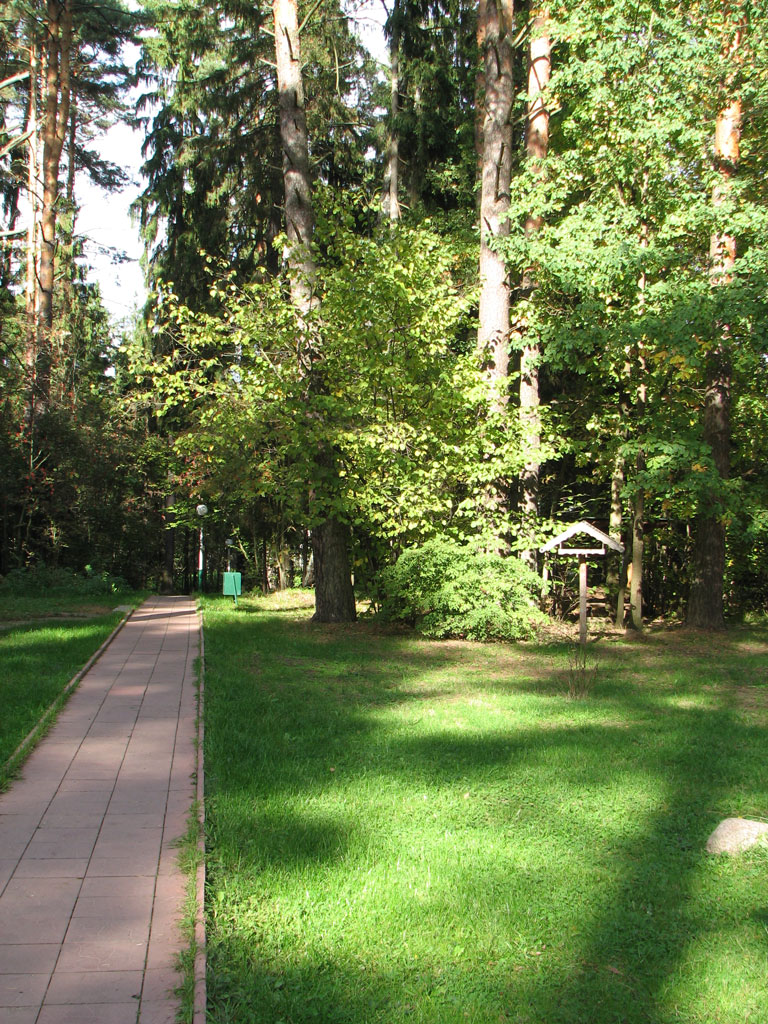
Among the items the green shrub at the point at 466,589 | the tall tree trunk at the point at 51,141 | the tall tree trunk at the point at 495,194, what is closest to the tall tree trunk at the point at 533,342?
the tall tree trunk at the point at 495,194

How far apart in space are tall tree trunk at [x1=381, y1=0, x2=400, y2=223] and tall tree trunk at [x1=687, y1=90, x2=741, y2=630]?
7.85 metres

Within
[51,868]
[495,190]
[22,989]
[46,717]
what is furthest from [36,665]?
[495,190]

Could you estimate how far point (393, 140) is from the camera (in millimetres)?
19844

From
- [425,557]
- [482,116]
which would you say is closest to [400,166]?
[482,116]

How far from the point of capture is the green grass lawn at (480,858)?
3072mm

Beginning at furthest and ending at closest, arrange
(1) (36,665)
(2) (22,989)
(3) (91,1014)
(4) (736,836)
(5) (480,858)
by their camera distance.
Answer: (1) (36,665)
(4) (736,836)
(5) (480,858)
(2) (22,989)
(3) (91,1014)

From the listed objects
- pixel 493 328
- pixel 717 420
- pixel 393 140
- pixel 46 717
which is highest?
pixel 393 140

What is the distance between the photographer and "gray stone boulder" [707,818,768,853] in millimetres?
4332

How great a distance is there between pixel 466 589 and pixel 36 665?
5.48 m

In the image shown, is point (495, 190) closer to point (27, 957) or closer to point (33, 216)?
point (27, 957)

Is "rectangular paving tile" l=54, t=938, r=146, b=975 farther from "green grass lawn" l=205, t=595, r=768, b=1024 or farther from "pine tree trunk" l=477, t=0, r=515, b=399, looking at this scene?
"pine tree trunk" l=477, t=0, r=515, b=399

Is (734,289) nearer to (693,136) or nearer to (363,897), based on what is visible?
(693,136)

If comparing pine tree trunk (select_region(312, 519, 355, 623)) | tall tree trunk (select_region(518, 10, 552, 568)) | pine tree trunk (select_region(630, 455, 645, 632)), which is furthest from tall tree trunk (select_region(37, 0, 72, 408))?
pine tree trunk (select_region(630, 455, 645, 632))

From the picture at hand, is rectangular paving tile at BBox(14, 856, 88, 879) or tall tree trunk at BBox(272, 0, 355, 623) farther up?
tall tree trunk at BBox(272, 0, 355, 623)
